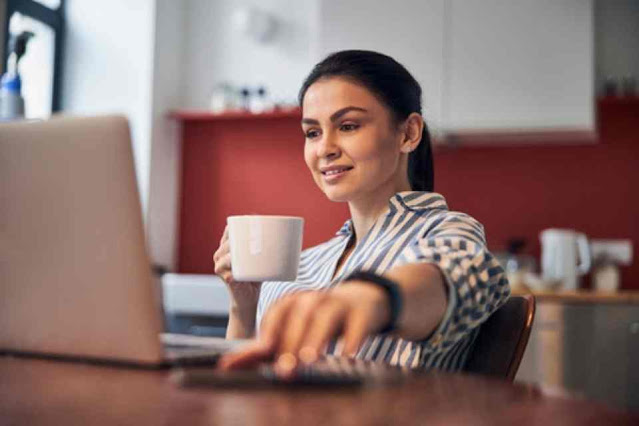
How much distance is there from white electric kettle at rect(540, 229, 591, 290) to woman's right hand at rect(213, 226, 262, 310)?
2434mm

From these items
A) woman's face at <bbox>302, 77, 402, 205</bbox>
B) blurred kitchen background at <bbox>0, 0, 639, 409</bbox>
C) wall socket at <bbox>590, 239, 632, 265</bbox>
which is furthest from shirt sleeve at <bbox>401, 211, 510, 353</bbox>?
wall socket at <bbox>590, 239, 632, 265</bbox>

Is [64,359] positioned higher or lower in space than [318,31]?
lower

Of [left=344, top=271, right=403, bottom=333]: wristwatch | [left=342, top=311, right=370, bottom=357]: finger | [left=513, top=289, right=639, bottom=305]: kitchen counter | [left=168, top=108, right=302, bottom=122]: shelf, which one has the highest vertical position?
[left=168, top=108, right=302, bottom=122]: shelf

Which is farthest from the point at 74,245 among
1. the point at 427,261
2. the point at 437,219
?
the point at 437,219

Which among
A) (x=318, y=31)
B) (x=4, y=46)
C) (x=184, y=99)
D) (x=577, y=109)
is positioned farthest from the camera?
(x=184, y=99)

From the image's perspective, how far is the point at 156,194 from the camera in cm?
430

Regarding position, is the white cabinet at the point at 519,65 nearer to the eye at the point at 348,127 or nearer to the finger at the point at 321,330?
the eye at the point at 348,127

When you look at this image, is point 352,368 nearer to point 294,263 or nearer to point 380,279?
point 380,279

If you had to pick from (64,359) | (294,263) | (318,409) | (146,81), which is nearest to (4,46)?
(146,81)

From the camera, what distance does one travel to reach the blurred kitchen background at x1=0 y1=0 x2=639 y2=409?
3.51m

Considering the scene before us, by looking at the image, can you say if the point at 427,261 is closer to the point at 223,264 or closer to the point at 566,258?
the point at 223,264

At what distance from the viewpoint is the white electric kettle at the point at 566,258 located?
11.7ft

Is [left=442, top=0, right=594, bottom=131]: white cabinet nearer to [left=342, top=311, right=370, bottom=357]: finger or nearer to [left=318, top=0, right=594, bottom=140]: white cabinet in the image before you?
[left=318, top=0, right=594, bottom=140]: white cabinet

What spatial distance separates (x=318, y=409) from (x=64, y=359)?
353mm
